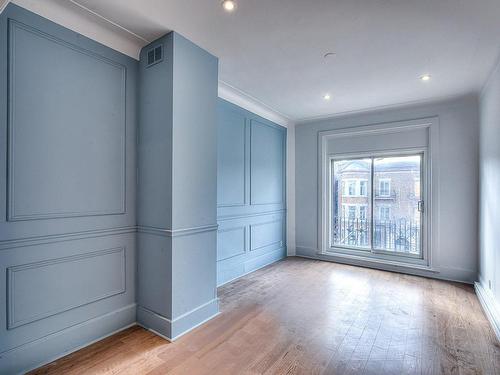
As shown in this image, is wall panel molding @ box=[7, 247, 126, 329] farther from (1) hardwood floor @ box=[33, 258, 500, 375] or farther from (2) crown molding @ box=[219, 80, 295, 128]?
(2) crown molding @ box=[219, 80, 295, 128]

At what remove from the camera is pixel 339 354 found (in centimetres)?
216

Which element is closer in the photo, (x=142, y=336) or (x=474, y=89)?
(x=142, y=336)

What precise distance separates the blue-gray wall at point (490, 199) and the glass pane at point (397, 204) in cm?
86

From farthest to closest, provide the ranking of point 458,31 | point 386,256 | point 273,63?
point 386,256, point 273,63, point 458,31

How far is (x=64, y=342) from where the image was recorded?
6.90 feet

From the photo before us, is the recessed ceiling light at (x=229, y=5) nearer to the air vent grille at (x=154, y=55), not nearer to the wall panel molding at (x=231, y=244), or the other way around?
the air vent grille at (x=154, y=55)

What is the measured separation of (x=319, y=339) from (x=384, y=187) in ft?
10.4

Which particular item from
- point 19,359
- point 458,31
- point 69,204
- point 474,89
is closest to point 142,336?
point 19,359

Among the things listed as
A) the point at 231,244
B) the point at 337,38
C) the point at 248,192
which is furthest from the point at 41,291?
the point at 337,38

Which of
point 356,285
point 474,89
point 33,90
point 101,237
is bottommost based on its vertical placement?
point 356,285

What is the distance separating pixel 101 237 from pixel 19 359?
0.97 m

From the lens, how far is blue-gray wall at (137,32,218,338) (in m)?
2.39

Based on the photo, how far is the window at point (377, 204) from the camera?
4.40m

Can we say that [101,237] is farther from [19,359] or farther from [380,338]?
[380,338]
